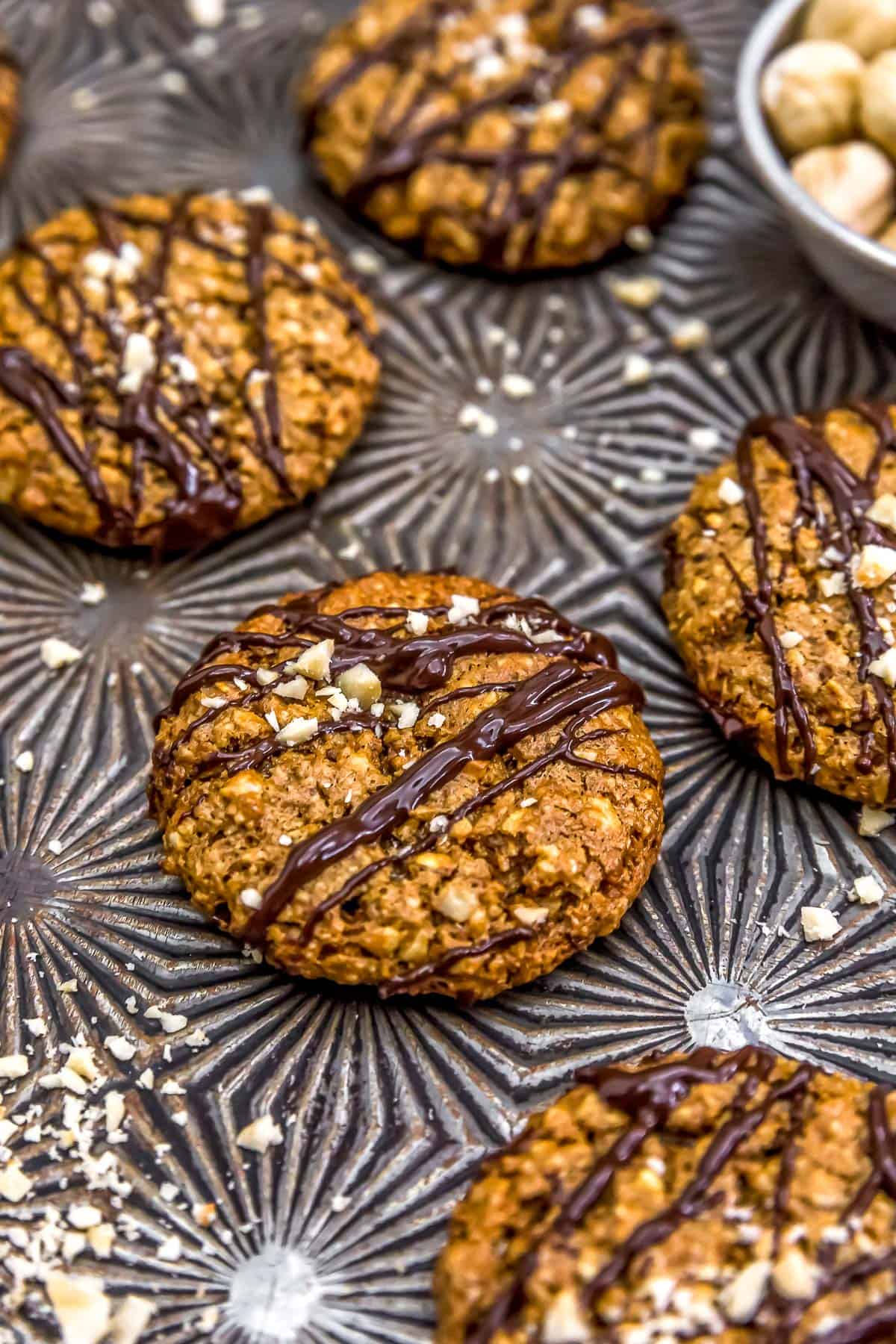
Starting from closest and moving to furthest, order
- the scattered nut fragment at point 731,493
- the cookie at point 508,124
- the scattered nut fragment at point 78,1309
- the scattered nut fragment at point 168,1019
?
1. the scattered nut fragment at point 78,1309
2. the scattered nut fragment at point 168,1019
3. the scattered nut fragment at point 731,493
4. the cookie at point 508,124

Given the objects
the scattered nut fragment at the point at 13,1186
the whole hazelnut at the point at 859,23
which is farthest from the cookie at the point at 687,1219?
the whole hazelnut at the point at 859,23

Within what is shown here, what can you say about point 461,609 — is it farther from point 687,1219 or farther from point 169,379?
point 687,1219

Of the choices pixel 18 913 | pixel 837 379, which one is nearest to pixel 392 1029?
pixel 18 913

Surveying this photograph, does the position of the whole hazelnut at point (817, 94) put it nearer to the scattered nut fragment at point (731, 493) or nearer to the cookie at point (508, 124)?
the cookie at point (508, 124)

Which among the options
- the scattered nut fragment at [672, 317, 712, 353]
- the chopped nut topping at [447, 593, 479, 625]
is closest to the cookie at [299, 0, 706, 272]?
the scattered nut fragment at [672, 317, 712, 353]

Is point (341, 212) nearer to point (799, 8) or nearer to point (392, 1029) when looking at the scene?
point (799, 8)

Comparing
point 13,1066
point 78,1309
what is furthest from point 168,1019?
point 78,1309

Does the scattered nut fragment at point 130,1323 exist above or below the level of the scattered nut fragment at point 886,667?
below

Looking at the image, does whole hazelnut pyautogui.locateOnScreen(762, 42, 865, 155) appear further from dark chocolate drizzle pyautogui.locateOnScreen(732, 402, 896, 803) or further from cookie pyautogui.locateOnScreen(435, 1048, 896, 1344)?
cookie pyautogui.locateOnScreen(435, 1048, 896, 1344)
